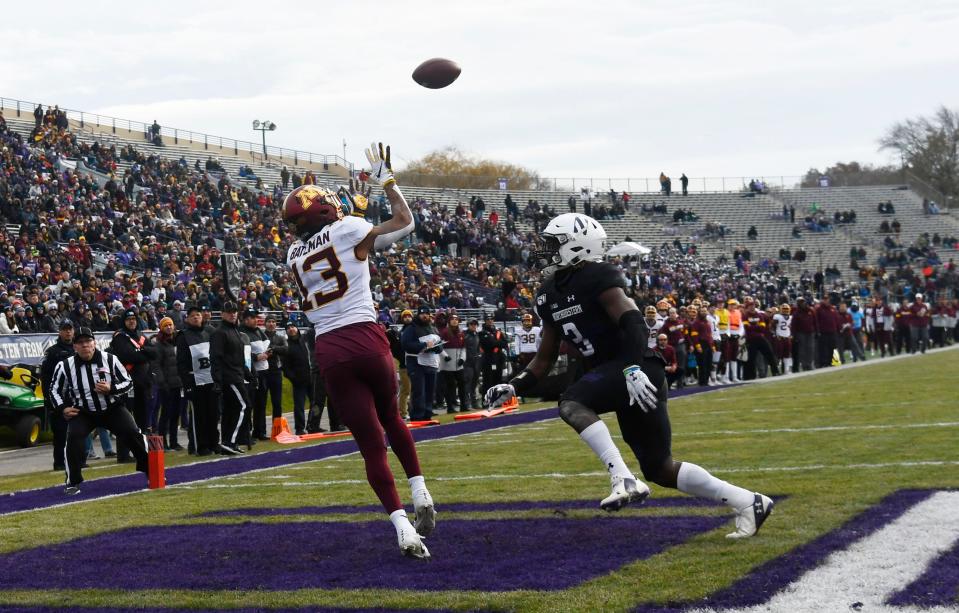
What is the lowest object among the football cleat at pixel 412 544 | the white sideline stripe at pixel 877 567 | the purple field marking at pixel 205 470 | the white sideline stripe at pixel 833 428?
the purple field marking at pixel 205 470

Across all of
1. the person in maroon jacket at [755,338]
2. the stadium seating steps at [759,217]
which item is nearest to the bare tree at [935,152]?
the stadium seating steps at [759,217]

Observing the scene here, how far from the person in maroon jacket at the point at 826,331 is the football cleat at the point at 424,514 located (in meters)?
22.7

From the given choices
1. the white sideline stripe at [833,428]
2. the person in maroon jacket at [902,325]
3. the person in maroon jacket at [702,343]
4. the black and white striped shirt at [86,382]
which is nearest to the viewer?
the black and white striped shirt at [86,382]

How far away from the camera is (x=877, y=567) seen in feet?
16.7

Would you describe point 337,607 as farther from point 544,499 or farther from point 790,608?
point 544,499

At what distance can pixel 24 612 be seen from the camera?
5164mm

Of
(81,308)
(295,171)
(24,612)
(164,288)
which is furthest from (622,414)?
(295,171)

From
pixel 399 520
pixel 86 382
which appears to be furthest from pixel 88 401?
pixel 399 520

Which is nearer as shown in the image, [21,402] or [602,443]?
[602,443]

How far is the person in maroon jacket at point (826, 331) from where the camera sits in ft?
90.2

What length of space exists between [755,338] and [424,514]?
18.3 meters

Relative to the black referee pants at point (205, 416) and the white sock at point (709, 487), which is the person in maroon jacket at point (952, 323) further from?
the white sock at point (709, 487)

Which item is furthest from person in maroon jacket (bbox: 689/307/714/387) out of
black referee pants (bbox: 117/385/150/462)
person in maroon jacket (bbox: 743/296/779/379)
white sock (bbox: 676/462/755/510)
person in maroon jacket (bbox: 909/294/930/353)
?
white sock (bbox: 676/462/755/510)

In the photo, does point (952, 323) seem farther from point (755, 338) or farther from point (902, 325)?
point (755, 338)
